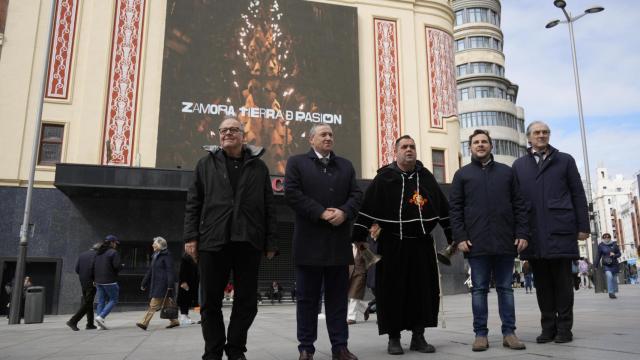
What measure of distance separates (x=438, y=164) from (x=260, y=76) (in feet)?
28.3

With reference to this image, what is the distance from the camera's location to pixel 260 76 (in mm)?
20344

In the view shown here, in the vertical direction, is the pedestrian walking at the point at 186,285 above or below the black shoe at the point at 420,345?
above

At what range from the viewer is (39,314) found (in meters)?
13.0

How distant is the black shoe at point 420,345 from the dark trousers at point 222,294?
1.62 meters

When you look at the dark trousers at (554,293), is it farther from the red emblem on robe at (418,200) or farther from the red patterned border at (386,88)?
the red patterned border at (386,88)

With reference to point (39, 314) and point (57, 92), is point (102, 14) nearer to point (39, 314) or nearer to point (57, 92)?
point (57, 92)

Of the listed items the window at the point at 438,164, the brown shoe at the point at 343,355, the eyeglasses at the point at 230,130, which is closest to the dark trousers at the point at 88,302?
the eyeglasses at the point at 230,130

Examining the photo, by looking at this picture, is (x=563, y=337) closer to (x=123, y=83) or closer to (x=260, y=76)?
(x=260, y=76)

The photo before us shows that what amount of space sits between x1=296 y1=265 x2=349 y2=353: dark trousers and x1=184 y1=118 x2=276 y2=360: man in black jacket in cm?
42

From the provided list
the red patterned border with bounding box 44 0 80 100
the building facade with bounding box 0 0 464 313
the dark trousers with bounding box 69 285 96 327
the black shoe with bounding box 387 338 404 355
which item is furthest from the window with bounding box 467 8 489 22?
the black shoe with bounding box 387 338 404 355

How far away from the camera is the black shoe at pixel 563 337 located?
5.04 metres

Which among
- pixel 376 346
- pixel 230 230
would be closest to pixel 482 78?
pixel 376 346

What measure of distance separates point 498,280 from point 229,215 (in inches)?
109

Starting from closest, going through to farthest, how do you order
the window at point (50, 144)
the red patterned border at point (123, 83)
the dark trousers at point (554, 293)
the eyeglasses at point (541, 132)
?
1. the dark trousers at point (554, 293)
2. the eyeglasses at point (541, 132)
3. the window at point (50, 144)
4. the red patterned border at point (123, 83)
